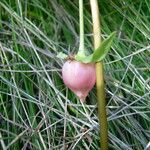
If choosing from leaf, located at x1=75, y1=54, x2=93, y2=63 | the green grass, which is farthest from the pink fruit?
the green grass

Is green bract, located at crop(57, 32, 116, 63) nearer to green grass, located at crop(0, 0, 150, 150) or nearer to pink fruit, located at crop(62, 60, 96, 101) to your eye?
pink fruit, located at crop(62, 60, 96, 101)

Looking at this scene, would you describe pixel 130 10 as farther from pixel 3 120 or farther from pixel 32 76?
pixel 3 120

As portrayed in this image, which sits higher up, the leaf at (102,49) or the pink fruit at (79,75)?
the leaf at (102,49)

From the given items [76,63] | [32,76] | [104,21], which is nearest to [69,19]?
[104,21]

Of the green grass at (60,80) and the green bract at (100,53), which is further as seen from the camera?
the green grass at (60,80)

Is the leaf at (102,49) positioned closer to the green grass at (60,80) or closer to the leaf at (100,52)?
the leaf at (100,52)

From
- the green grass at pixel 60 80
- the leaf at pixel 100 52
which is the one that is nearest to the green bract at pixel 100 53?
the leaf at pixel 100 52

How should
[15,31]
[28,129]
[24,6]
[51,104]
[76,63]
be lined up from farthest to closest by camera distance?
[24,6]
[15,31]
[51,104]
[28,129]
[76,63]
